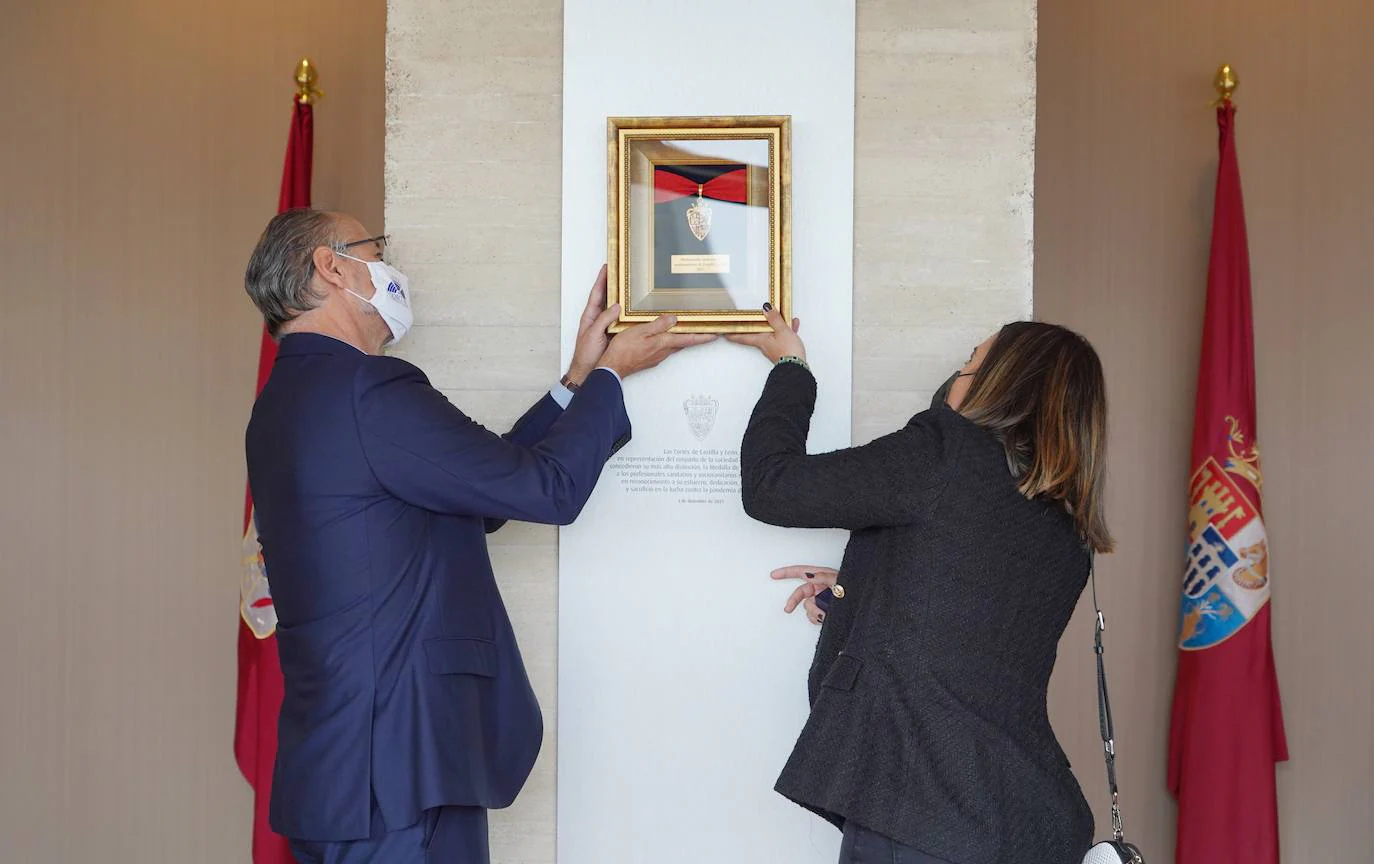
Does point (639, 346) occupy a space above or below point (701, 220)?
below

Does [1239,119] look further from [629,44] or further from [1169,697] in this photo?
[629,44]

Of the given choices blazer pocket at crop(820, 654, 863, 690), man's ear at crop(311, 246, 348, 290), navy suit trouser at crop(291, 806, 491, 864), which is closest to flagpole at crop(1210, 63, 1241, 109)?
blazer pocket at crop(820, 654, 863, 690)

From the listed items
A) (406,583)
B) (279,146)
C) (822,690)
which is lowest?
(822,690)

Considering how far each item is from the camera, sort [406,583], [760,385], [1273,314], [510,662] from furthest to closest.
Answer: [1273,314] < [760,385] < [510,662] < [406,583]

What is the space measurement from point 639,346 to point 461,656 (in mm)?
677

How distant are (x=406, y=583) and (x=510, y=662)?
0.24 m

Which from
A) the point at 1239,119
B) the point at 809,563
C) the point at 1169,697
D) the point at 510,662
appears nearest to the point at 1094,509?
the point at 809,563

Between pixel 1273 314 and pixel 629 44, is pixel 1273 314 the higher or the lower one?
the lower one

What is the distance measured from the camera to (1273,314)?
10.5ft

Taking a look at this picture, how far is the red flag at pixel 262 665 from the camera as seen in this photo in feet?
9.11

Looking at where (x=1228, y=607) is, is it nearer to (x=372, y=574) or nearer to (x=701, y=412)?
(x=701, y=412)

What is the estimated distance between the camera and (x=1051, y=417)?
1.60m

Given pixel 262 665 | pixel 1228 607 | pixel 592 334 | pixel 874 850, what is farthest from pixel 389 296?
pixel 1228 607

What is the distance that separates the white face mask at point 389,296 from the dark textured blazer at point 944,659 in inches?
29.2
